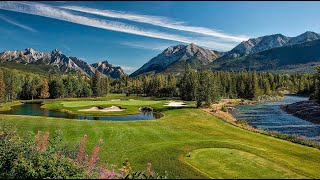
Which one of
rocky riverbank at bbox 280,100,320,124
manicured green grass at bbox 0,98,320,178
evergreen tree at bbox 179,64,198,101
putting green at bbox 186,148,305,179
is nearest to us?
putting green at bbox 186,148,305,179

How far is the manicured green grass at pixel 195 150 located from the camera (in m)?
21.0

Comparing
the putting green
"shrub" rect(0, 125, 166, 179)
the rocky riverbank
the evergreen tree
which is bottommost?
the rocky riverbank

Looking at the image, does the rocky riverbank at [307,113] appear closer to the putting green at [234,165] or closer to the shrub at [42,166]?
→ the putting green at [234,165]

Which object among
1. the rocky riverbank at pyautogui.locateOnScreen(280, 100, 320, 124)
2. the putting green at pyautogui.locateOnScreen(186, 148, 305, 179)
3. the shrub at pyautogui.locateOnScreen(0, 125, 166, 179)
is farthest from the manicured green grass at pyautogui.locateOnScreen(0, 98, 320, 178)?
the rocky riverbank at pyautogui.locateOnScreen(280, 100, 320, 124)

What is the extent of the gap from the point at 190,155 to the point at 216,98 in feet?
324

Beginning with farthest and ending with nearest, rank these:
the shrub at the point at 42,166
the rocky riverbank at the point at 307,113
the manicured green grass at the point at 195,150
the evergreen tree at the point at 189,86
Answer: the evergreen tree at the point at 189,86, the rocky riverbank at the point at 307,113, the manicured green grass at the point at 195,150, the shrub at the point at 42,166

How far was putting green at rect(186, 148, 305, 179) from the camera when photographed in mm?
18406

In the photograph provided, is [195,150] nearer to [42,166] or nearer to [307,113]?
[42,166]

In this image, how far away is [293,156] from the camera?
32.4 m

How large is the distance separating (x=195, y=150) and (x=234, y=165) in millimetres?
8314

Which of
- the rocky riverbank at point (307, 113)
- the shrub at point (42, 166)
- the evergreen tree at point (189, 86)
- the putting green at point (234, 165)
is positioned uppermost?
the evergreen tree at point (189, 86)

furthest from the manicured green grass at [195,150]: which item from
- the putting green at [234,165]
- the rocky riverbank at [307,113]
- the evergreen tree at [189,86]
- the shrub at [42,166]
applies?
the evergreen tree at [189,86]

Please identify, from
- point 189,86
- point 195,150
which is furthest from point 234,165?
point 189,86

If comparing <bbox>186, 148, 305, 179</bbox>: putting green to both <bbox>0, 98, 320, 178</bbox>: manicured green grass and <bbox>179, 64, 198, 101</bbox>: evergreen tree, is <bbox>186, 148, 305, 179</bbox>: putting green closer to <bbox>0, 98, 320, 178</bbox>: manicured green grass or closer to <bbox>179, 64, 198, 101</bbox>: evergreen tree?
<bbox>0, 98, 320, 178</bbox>: manicured green grass
